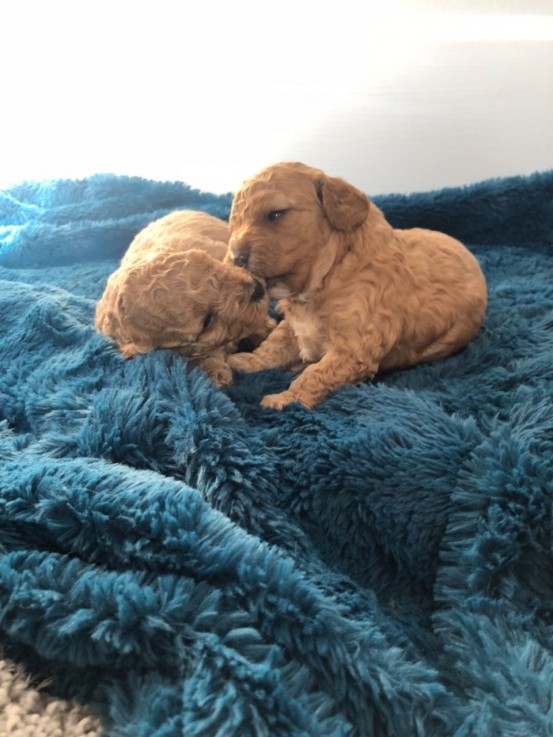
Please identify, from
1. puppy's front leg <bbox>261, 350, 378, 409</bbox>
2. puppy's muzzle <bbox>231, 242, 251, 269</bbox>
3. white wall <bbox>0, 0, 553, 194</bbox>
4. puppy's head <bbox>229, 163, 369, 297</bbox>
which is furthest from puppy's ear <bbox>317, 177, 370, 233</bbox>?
white wall <bbox>0, 0, 553, 194</bbox>

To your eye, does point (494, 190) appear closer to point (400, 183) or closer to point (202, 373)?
point (400, 183)

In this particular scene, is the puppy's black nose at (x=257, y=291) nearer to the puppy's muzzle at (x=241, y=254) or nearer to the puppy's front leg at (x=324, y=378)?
the puppy's muzzle at (x=241, y=254)

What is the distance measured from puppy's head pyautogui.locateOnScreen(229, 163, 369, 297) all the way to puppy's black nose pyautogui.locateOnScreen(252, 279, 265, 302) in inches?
1.9

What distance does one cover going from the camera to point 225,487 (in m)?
1.46

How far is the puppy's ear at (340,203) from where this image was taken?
6.04 ft

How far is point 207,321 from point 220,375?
0.56 ft

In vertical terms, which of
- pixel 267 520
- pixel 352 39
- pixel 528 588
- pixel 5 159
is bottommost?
pixel 528 588

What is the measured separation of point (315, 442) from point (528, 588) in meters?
0.57

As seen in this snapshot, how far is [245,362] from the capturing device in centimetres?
214

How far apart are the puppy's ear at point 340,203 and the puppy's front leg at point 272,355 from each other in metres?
0.45

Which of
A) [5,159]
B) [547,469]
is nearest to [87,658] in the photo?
[547,469]

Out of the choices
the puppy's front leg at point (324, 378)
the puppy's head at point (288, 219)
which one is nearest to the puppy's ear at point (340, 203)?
the puppy's head at point (288, 219)

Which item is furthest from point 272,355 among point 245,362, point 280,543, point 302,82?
point 302,82

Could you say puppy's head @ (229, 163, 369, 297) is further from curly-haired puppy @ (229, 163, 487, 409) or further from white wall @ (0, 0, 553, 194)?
white wall @ (0, 0, 553, 194)
